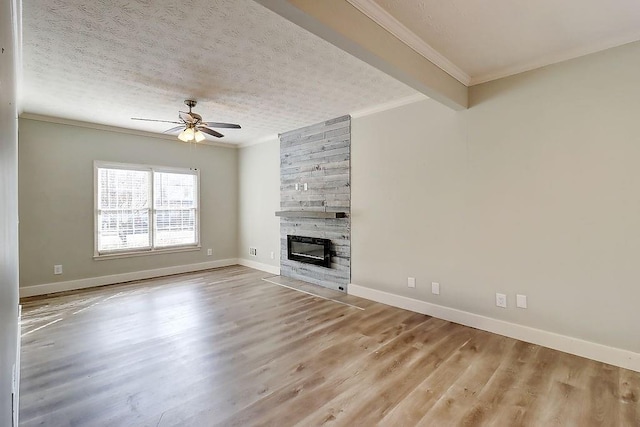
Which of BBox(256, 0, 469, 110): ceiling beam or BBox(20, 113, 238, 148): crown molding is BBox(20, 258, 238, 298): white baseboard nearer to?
BBox(20, 113, 238, 148): crown molding

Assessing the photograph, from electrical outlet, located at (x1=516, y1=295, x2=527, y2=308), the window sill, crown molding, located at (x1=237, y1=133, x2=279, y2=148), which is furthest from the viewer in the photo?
crown molding, located at (x1=237, y1=133, x2=279, y2=148)

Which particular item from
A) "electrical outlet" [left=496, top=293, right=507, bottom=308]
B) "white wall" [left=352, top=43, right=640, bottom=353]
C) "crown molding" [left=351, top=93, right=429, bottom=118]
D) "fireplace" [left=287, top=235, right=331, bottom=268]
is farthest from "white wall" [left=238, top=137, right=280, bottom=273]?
"electrical outlet" [left=496, top=293, right=507, bottom=308]

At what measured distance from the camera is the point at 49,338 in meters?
3.09

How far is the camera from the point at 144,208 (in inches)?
219

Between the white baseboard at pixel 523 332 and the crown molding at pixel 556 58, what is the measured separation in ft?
8.27

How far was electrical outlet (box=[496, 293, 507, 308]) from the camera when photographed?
3.17 m

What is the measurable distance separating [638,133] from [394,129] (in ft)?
7.51

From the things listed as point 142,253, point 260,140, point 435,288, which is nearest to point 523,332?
point 435,288

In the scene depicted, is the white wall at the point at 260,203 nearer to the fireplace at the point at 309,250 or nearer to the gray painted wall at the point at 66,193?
the fireplace at the point at 309,250

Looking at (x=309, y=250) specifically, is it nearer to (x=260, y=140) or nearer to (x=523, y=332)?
(x=260, y=140)

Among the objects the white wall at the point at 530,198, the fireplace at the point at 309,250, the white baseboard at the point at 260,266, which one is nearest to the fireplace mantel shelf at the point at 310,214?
the fireplace at the point at 309,250

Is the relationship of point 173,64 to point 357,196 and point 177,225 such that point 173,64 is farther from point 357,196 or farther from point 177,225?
point 177,225

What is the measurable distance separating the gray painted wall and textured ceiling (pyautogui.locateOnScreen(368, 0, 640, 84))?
→ 499cm

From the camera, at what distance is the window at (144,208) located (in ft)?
16.9
